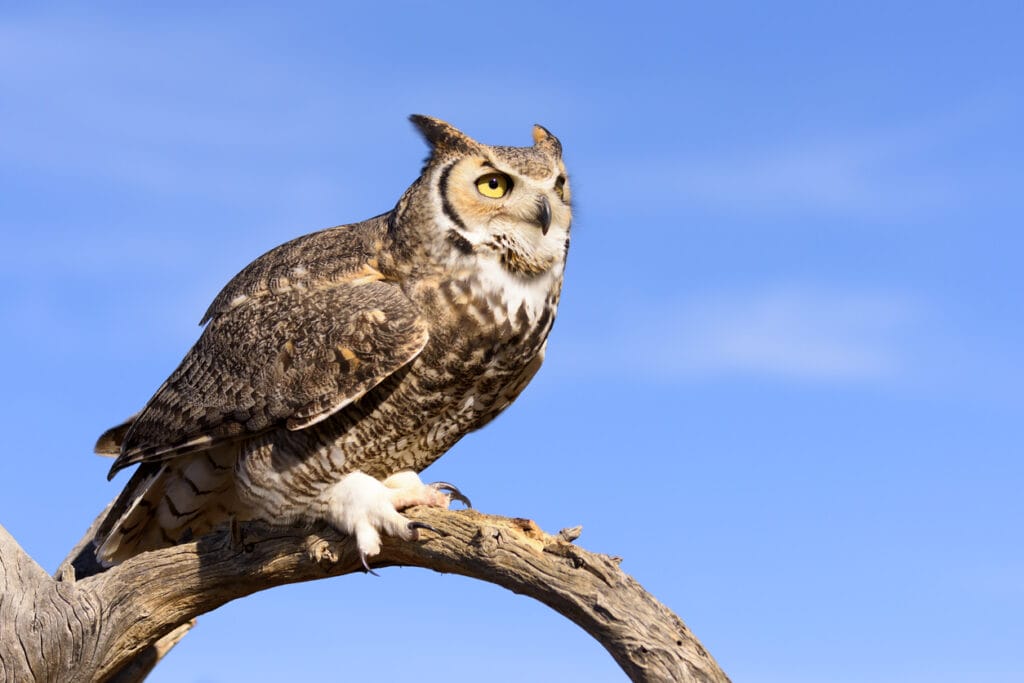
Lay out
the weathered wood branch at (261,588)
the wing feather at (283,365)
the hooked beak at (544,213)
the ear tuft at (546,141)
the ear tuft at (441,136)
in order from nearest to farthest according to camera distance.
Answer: the weathered wood branch at (261,588), the wing feather at (283,365), the hooked beak at (544,213), the ear tuft at (441,136), the ear tuft at (546,141)

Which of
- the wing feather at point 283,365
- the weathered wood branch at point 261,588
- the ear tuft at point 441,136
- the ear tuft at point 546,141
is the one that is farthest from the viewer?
the ear tuft at point 546,141

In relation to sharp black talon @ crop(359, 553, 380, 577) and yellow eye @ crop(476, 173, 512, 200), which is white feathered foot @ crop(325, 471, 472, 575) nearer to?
sharp black talon @ crop(359, 553, 380, 577)

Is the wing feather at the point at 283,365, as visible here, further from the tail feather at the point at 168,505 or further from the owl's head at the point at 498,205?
the owl's head at the point at 498,205

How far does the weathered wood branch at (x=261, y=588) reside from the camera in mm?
3814

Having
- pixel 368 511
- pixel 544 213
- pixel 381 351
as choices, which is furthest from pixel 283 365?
pixel 544 213

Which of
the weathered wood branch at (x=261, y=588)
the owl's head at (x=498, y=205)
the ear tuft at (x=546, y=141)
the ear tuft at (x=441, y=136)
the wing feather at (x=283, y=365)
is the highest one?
the ear tuft at (x=546, y=141)

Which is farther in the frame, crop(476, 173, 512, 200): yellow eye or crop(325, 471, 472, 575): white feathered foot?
crop(476, 173, 512, 200): yellow eye

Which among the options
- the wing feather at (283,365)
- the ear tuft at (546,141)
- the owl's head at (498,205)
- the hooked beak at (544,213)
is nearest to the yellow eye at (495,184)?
the owl's head at (498,205)

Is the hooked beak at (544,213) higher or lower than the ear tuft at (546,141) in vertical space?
lower

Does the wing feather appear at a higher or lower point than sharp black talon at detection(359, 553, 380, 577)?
higher

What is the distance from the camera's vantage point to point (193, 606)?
479 centimetres

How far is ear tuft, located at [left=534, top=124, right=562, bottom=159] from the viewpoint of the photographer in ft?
15.1

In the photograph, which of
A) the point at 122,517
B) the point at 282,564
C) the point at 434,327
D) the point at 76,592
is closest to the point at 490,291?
the point at 434,327

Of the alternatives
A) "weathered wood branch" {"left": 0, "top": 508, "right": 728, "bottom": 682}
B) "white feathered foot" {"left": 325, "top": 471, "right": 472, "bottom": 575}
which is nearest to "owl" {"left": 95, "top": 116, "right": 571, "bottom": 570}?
"white feathered foot" {"left": 325, "top": 471, "right": 472, "bottom": 575}
